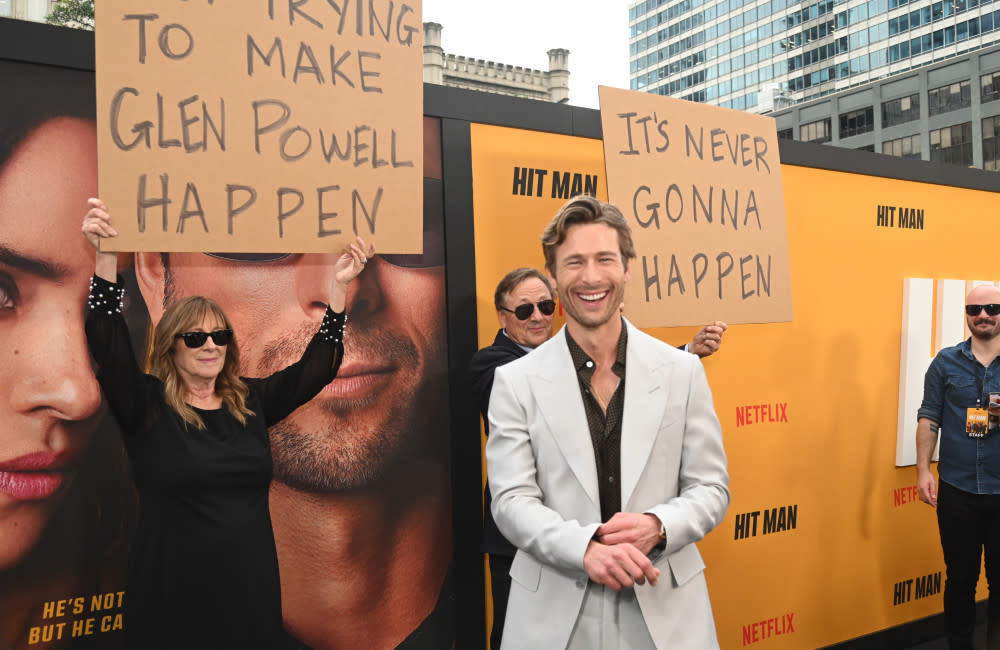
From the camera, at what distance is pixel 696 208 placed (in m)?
2.93

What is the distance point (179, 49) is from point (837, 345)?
3.56 meters

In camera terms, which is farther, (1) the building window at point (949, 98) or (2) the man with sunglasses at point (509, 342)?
(1) the building window at point (949, 98)

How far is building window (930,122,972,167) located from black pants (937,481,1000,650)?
50255 mm

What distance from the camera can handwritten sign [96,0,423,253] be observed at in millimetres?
2039

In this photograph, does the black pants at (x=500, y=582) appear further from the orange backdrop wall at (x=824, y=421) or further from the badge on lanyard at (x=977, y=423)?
the badge on lanyard at (x=977, y=423)

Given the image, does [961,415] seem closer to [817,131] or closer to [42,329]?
[42,329]

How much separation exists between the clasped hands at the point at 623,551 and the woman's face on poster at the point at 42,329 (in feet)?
5.74

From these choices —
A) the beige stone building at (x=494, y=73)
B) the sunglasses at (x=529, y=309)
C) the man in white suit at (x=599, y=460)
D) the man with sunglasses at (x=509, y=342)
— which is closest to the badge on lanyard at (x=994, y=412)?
the man with sunglasses at (x=509, y=342)

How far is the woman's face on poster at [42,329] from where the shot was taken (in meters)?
2.28

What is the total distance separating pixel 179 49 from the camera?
6.91 ft

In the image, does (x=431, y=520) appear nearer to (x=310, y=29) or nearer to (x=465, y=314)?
(x=465, y=314)

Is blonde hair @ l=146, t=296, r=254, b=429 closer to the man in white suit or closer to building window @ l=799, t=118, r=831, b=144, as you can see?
the man in white suit

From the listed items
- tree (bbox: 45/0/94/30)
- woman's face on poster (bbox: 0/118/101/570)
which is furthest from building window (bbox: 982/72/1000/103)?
woman's face on poster (bbox: 0/118/101/570)

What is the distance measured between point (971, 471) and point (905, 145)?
2136 inches
